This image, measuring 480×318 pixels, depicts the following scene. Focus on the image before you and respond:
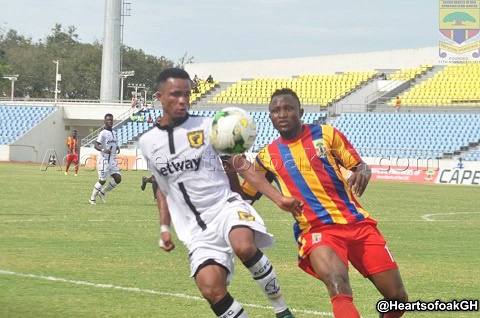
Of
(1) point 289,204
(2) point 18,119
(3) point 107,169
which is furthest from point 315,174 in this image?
(2) point 18,119

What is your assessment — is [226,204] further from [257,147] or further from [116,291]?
[257,147]

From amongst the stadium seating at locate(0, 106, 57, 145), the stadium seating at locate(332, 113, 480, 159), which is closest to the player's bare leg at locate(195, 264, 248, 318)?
the stadium seating at locate(332, 113, 480, 159)

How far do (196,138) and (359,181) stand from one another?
1.44 meters

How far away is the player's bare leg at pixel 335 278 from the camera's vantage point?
701 cm

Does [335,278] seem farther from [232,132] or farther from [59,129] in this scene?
[59,129]

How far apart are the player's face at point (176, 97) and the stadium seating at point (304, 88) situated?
53030 mm

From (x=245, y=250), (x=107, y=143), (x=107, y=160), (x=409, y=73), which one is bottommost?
(x=245, y=250)

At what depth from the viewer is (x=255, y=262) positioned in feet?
24.2

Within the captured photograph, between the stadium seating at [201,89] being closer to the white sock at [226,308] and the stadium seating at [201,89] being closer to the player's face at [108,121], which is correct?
the player's face at [108,121]

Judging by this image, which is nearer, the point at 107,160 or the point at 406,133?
the point at 107,160

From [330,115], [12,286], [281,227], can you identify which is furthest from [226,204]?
[330,115]

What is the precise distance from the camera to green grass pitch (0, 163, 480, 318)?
9492 mm

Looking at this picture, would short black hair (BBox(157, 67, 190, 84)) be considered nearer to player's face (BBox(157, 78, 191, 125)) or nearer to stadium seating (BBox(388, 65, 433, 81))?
player's face (BBox(157, 78, 191, 125))

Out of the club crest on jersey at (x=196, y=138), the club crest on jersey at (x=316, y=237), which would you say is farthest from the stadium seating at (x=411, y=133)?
the club crest on jersey at (x=196, y=138)
